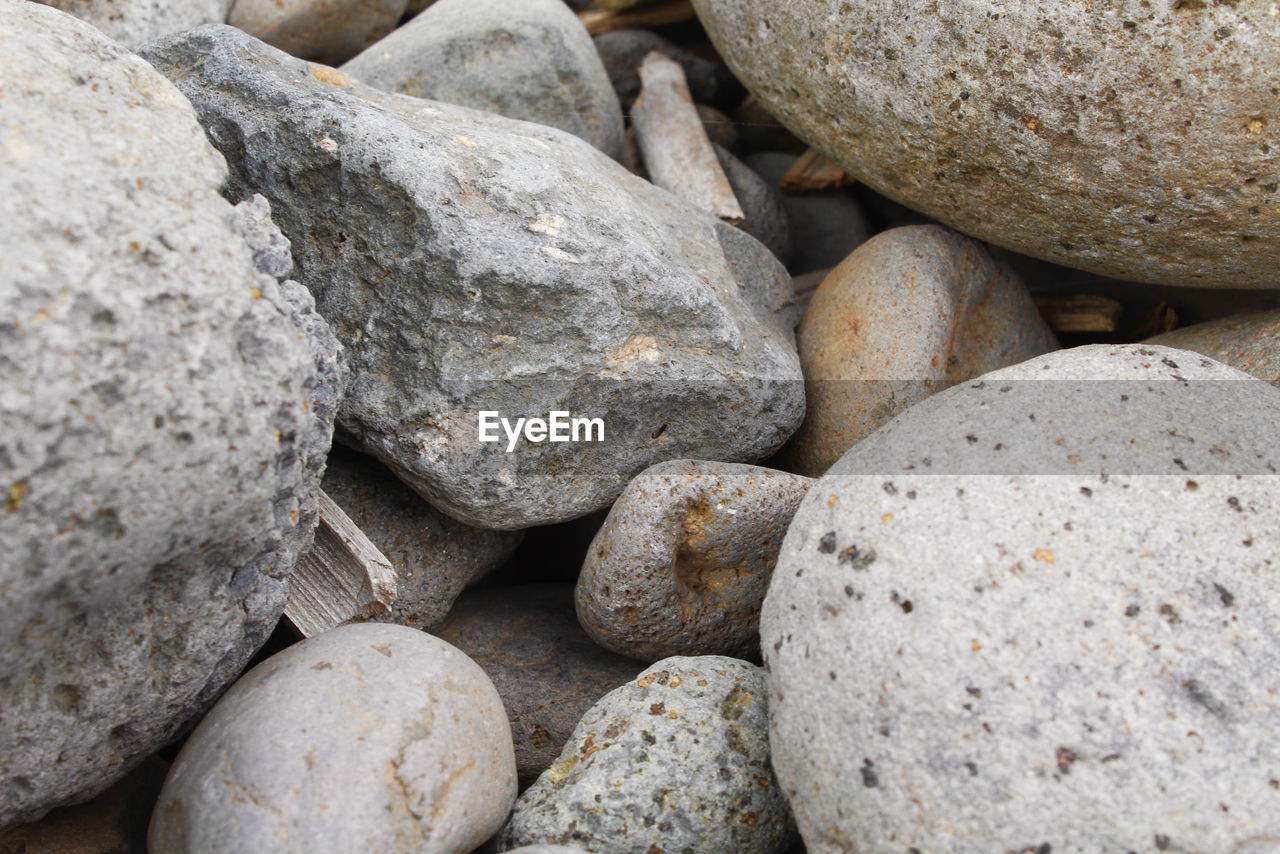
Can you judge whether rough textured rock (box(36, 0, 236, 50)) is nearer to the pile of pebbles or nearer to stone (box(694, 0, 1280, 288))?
the pile of pebbles

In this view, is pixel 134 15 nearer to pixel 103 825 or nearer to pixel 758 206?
pixel 758 206

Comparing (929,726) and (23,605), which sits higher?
(23,605)

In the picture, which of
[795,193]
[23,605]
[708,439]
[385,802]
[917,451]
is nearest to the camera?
[23,605]

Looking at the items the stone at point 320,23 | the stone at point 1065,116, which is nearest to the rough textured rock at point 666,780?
the stone at point 1065,116

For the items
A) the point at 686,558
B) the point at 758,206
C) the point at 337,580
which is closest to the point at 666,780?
the point at 686,558

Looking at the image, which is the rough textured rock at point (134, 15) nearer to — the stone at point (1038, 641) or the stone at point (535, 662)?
the stone at point (535, 662)

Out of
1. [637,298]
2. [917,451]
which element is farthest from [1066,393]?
[637,298]

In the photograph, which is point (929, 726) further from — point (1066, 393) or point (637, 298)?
point (637, 298)

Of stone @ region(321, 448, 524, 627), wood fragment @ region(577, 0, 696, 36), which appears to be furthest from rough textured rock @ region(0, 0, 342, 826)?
wood fragment @ region(577, 0, 696, 36)
